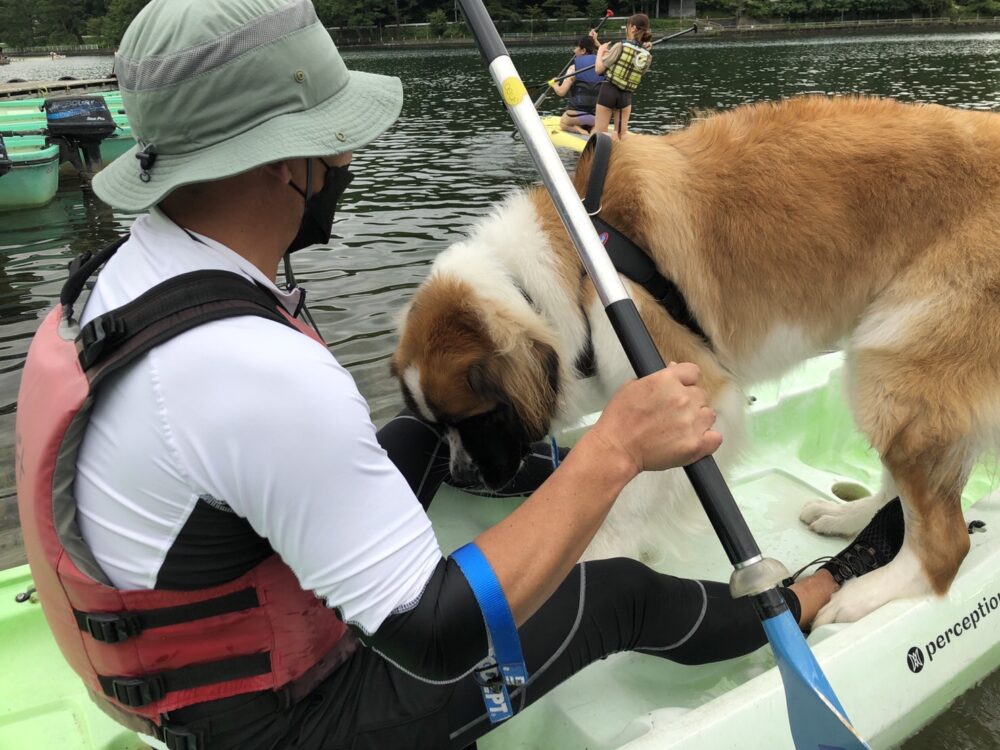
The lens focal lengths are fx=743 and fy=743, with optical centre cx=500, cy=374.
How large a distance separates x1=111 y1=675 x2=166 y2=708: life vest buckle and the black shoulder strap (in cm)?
66

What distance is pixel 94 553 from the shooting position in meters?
1.47

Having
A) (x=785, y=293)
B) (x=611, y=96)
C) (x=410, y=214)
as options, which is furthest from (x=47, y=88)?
(x=785, y=293)

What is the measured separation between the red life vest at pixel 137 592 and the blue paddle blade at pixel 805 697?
114 centimetres

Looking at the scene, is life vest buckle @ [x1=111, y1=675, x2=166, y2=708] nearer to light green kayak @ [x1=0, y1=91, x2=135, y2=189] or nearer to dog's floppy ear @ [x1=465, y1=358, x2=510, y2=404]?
dog's floppy ear @ [x1=465, y1=358, x2=510, y2=404]

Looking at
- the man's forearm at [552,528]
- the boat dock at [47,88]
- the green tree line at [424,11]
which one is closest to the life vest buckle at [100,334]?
the man's forearm at [552,528]

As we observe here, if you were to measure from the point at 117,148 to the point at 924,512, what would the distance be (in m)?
15.8

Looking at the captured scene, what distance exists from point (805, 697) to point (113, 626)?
1.62 metres

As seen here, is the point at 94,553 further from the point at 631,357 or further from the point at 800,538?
the point at 800,538

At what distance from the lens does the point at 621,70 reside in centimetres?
1229

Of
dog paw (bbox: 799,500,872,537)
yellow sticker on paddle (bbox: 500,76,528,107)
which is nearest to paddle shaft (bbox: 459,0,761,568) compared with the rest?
yellow sticker on paddle (bbox: 500,76,528,107)

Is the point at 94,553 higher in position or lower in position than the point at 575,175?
lower

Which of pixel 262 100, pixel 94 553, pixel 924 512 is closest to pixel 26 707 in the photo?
pixel 94 553

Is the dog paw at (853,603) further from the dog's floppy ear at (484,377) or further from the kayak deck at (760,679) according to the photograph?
the dog's floppy ear at (484,377)

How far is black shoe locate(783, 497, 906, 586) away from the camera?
9.75 ft
